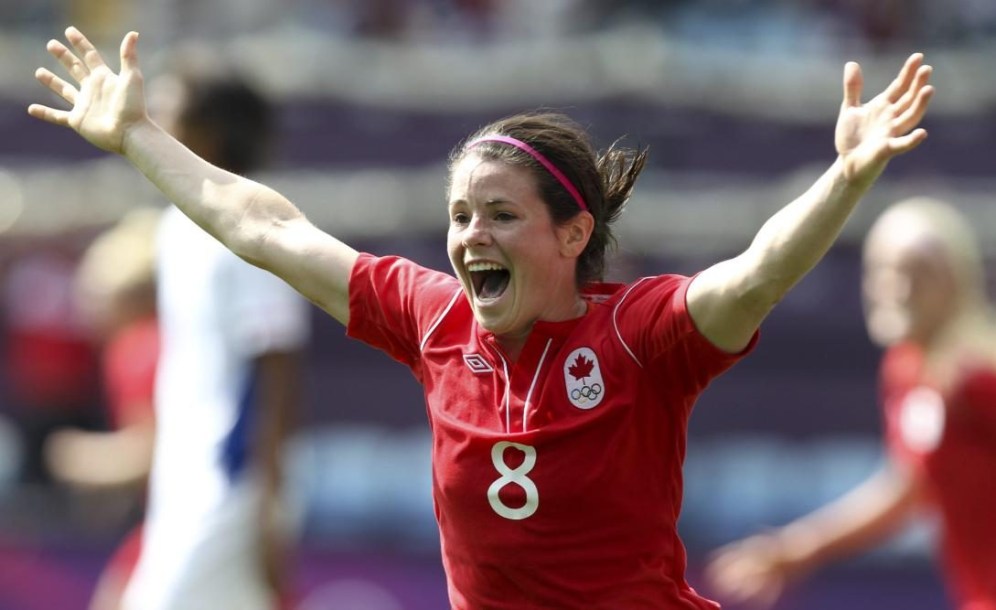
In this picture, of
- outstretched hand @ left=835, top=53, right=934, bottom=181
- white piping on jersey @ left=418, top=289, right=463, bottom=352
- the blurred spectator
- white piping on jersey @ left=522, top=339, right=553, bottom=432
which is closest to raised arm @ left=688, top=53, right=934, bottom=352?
outstretched hand @ left=835, top=53, right=934, bottom=181

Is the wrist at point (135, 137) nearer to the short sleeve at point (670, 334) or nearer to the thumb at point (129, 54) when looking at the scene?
the thumb at point (129, 54)

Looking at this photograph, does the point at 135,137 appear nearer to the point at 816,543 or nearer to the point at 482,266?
the point at 482,266

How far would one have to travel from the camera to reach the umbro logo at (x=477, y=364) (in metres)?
3.93

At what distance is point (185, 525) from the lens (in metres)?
5.68

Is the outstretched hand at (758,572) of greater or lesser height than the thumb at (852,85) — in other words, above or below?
below

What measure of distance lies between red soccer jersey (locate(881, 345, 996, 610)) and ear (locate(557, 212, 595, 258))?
2.69m

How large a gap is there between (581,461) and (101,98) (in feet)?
5.26

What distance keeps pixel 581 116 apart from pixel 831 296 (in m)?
1.97

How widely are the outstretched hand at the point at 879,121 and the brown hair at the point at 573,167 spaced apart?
66cm

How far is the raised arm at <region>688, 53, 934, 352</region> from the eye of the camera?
343 cm

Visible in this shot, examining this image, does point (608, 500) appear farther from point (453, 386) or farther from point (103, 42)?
point (103, 42)

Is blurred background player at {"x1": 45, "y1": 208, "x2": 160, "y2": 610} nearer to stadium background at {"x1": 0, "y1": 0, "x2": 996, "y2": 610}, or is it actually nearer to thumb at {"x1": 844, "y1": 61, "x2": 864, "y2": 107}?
stadium background at {"x1": 0, "y1": 0, "x2": 996, "y2": 610}

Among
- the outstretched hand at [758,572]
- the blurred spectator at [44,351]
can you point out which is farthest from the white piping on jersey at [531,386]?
the blurred spectator at [44,351]

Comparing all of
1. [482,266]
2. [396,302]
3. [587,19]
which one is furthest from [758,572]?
[587,19]
